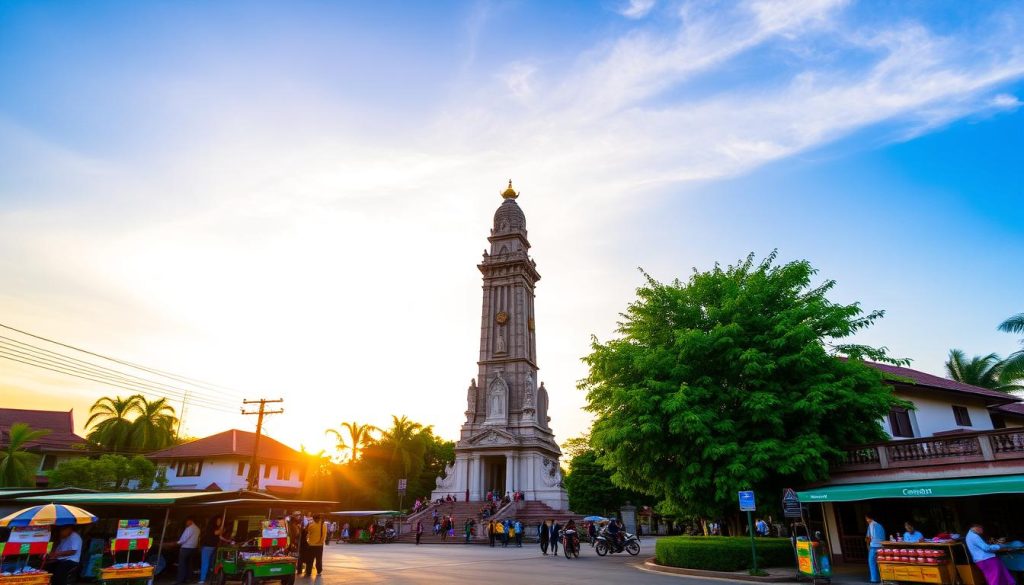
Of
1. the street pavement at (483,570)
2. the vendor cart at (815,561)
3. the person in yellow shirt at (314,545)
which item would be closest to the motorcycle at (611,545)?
the street pavement at (483,570)

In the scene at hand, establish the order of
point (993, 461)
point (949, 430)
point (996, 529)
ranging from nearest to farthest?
point (993, 461)
point (996, 529)
point (949, 430)

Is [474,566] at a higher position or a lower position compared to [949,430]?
lower

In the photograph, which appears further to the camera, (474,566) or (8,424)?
(8,424)

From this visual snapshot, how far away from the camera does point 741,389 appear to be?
64.7 feet

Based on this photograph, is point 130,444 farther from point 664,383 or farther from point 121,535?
point 664,383

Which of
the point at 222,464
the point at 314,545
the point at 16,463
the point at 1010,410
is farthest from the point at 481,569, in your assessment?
the point at 222,464

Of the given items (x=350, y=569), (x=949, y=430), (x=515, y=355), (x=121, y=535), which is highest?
(x=515, y=355)

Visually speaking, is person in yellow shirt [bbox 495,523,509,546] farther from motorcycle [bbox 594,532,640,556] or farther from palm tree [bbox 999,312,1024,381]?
palm tree [bbox 999,312,1024,381]

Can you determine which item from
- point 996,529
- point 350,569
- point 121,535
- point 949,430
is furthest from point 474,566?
point 949,430

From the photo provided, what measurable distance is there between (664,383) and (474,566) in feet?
30.3

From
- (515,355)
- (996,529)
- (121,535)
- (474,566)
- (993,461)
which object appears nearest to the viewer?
(121,535)

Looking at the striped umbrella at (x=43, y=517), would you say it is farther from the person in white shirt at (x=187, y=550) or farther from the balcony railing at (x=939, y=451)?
the balcony railing at (x=939, y=451)

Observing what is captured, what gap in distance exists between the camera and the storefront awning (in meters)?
13.6

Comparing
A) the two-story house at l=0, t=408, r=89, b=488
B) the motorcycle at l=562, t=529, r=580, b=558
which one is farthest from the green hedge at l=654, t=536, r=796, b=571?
the two-story house at l=0, t=408, r=89, b=488
